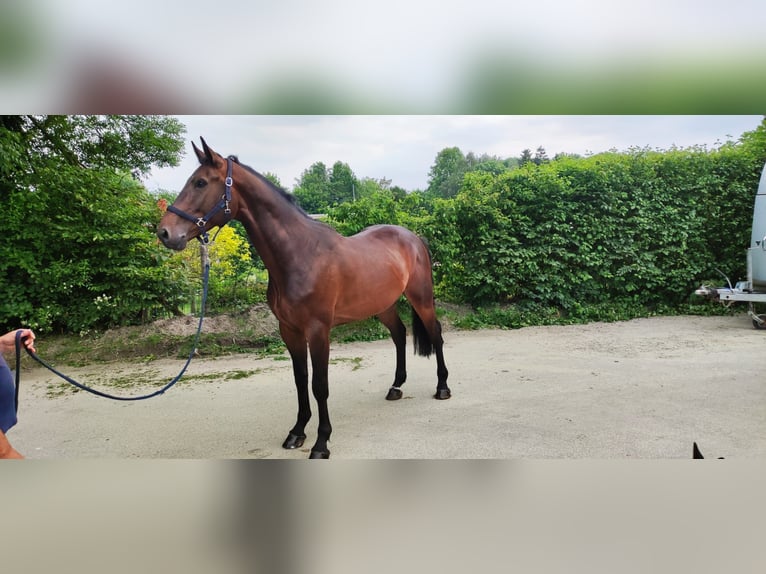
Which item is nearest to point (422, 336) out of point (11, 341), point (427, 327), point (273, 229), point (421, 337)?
point (421, 337)

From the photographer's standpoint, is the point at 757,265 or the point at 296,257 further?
the point at 757,265

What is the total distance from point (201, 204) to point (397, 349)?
2.00m

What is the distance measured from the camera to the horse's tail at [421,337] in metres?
3.86

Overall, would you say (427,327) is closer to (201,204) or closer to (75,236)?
(201,204)

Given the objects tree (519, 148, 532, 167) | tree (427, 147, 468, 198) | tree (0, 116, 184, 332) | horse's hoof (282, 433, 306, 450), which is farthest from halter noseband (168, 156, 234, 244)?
tree (519, 148, 532, 167)

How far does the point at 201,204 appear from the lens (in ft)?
7.76

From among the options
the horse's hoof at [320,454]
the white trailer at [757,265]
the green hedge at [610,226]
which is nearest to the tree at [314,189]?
the green hedge at [610,226]

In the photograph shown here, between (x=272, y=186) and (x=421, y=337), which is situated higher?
(x=272, y=186)

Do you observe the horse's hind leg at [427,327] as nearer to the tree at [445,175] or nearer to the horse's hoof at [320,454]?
the horse's hoof at [320,454]

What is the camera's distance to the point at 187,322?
18.8 feet

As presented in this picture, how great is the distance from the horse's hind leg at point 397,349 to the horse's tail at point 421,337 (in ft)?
0.41

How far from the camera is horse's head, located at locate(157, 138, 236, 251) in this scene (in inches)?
90.1

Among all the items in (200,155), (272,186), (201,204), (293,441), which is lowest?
(293,441)

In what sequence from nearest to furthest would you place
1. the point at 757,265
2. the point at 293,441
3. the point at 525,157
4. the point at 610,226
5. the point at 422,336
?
the point at 293,441 → the point at 422,336 → the point at 757,265 → the point at 610,226 → the point at 525,157
